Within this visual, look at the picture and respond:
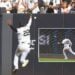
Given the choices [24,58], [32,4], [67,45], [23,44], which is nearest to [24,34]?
[23,44]

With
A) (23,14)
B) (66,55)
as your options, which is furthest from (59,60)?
(23,14)

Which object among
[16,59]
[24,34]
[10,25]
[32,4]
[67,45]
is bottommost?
[16,59]

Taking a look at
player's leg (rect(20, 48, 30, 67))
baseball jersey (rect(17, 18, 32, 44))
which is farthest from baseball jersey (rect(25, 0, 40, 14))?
player's leg (rect(20, 48, 30, 67))

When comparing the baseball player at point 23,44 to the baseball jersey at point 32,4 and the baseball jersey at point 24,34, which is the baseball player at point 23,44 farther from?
the baseball jersey at point 32,4

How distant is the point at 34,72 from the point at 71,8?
233 cm

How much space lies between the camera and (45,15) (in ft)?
30.0

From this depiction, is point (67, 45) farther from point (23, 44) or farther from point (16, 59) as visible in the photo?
point (16, 59)

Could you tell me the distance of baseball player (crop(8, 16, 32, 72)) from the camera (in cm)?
913

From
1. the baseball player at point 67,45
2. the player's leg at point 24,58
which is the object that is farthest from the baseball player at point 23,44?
the baseball player at point 67,45

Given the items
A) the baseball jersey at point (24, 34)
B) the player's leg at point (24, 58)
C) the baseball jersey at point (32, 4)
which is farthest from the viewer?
the baseball jersey at point (32, 4)

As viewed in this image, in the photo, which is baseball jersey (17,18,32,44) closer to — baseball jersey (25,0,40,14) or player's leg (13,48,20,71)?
player's leg (13,48,20,71)

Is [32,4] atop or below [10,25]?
atop

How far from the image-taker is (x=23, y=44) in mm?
9164

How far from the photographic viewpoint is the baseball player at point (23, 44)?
9.13 metres
